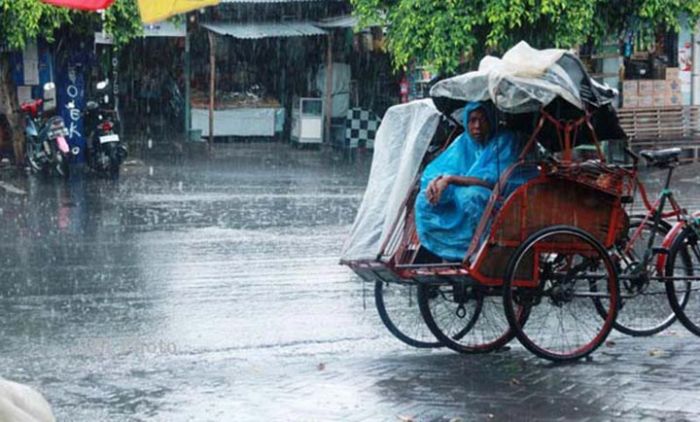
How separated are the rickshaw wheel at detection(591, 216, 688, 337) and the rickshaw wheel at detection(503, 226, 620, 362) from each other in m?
0.14

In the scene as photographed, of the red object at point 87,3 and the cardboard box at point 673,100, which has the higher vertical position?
the red object at point 87,3

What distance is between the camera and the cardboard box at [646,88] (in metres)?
22.7

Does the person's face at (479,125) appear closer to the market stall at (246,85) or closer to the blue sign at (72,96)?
the blue sign at (72,96)

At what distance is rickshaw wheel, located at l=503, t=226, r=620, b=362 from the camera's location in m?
7.56

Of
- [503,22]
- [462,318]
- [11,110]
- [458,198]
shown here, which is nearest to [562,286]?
[462,318]

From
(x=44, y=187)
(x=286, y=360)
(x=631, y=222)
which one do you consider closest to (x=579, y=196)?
(x=631, y=222)

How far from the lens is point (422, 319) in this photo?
8.55 meters

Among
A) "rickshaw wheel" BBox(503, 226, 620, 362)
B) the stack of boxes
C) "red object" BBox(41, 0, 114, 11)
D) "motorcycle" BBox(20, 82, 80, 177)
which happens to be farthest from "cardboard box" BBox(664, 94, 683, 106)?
"rickshaw wheel" BBox(503, 226, 620, 362)

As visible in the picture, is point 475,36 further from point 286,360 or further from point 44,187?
point 286,360

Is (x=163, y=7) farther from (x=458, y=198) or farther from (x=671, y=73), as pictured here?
(x=671, y=73)

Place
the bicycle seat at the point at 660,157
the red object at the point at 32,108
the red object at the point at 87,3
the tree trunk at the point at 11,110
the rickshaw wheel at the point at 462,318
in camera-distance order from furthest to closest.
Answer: the tree trunk at the point at 11,110 → the red object at the point at 32,108 → the red object at the point at 87,3 → the bicycle seat at the point at 660,157 → the rickshaw wheel at the point at 462,318

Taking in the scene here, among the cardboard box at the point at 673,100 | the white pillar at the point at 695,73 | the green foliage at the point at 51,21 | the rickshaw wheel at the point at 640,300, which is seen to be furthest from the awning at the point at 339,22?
the rickshaw wheel at the point at 640,300

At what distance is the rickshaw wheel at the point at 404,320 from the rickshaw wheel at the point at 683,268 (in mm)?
1540

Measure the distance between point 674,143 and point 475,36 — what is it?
14.1 feet
